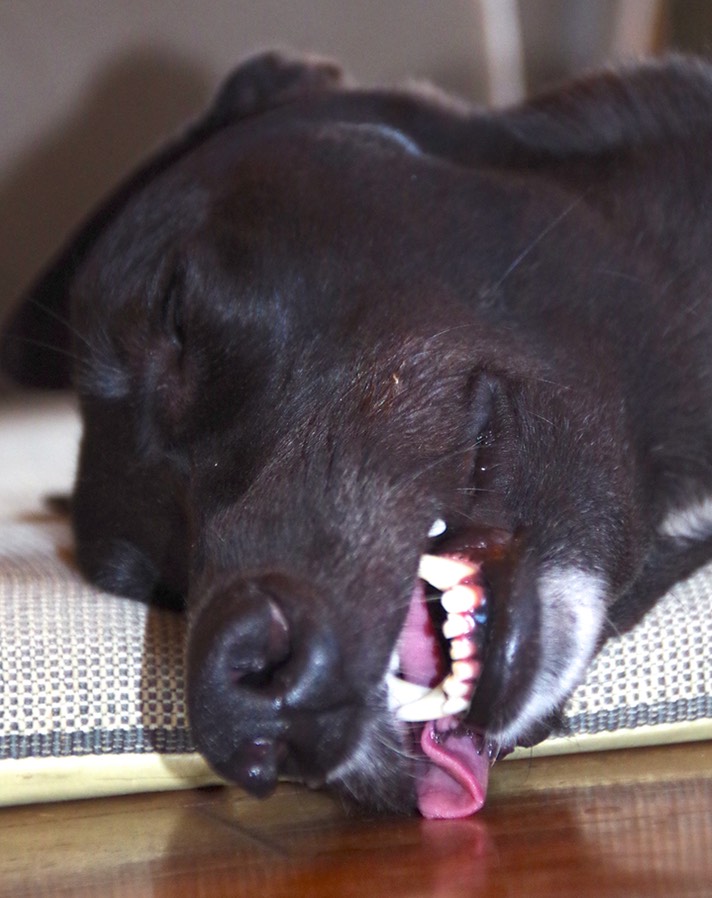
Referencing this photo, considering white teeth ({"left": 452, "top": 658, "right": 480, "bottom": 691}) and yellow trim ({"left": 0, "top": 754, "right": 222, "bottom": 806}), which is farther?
yellow trim ({"left": 0, "top": 754, "right": 222, "bottom": 806})

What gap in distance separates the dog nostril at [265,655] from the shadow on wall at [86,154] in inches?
89.7

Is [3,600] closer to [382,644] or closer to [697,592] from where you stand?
[382,644]

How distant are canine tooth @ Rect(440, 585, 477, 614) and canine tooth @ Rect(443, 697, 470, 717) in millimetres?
76

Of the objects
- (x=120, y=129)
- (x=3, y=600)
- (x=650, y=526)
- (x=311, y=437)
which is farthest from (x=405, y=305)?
(x=120, y=129)

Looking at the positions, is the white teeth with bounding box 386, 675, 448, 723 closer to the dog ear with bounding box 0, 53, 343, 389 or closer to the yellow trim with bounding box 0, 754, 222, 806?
the yellow trim with bounding box 0, 754, 222, 806

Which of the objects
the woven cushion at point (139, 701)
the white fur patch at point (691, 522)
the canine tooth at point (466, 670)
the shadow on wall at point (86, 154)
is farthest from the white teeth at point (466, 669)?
the shadow on wall at point (86, 154)

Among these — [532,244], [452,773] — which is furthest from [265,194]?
[452,773]

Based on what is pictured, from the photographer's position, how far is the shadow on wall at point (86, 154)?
119 inches

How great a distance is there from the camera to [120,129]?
3.07m

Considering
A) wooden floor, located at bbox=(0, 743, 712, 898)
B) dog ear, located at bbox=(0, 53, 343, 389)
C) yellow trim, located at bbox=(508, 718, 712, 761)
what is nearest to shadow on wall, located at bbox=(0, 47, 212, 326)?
dog ear, located at bbox=(0, 53, 343, 389)

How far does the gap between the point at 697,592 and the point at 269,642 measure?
22.1 inches

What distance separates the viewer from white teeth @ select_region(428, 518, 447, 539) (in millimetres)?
1051

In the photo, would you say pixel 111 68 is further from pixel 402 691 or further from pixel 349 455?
pixel 402 691

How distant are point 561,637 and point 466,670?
0.33ft
